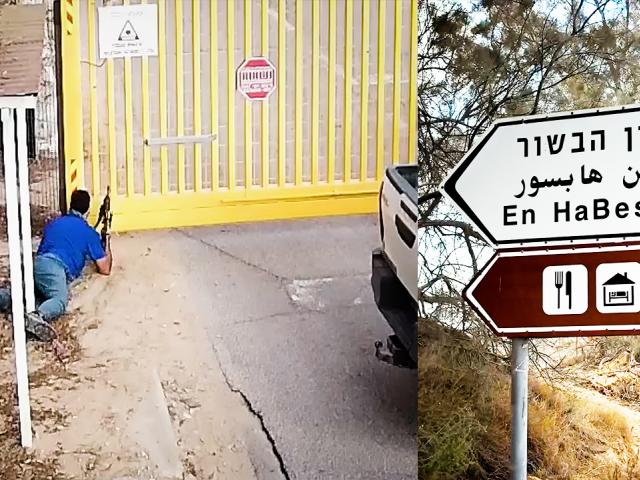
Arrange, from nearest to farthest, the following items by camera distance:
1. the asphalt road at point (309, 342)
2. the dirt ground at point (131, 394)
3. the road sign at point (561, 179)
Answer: the road sign at point (561, 179)
the dirt ground at point (131, 394)
the asphalt road at point (309, 342)

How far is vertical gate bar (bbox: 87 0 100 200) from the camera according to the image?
7.03ft

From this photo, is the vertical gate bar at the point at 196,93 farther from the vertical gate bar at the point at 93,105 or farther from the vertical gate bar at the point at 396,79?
the vertical gate bar at the point at 396,79

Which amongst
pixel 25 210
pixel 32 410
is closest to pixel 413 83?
pixel 25 210

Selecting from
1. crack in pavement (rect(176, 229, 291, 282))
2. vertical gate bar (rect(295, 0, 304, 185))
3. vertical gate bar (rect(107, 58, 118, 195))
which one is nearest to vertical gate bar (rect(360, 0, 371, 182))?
vertical gate bar (rect(295, 0, 304, 185))

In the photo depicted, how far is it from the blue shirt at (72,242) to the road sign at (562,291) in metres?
0.65

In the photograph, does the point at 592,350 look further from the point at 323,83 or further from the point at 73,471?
the point at 73,471

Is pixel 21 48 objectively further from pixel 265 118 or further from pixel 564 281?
pixel 564 281

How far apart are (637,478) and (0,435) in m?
1.07

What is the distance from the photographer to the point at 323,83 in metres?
2.28

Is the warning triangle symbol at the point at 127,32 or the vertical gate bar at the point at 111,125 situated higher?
the warning triangle symbol at the point at 127,32

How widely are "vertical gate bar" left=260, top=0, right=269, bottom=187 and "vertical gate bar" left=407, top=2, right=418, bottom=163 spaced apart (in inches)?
10.2

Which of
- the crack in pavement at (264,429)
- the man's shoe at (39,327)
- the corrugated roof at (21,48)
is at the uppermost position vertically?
the corrugated roof at (21,48)

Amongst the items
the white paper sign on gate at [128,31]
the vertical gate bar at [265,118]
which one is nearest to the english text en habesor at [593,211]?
the vertical gate bar at [265,118]

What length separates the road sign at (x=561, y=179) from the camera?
2012mm
